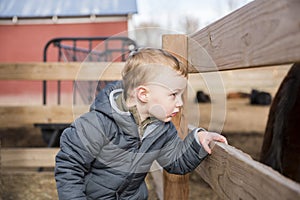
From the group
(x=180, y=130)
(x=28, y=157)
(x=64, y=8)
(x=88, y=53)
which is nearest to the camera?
(x=180, y=130)

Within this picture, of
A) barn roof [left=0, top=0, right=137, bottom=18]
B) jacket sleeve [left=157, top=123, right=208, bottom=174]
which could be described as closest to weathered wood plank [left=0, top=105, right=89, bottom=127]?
jacket sleeve [left=157, top=123, right=208, bottom=174]

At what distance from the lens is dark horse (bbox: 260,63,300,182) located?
254 centimetres

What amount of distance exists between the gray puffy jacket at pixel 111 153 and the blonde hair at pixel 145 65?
0.14 metres

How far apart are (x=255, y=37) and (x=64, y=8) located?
11.2 meters

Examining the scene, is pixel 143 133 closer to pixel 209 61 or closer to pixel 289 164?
pixel 209 61

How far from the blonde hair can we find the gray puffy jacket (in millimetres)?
135

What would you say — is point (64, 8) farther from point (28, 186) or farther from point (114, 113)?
point (114, 113)

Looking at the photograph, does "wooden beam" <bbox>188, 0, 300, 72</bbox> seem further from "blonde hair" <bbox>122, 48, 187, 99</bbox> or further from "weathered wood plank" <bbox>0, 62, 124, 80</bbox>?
"weathered wood plank" <bbox>0, 62, 124, 80</bbox>

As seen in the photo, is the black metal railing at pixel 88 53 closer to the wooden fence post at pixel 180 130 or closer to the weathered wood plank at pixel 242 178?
the wooden fence post at pixel 180 130

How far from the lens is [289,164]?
8.33 ft

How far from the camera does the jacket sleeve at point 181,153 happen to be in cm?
193

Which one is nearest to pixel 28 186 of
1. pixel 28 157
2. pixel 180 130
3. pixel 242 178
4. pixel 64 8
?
pixel 28 157

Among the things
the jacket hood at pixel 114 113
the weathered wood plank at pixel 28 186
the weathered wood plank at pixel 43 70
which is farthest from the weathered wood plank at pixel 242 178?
the weathered wood plank at pixel 43 70

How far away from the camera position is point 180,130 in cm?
257
